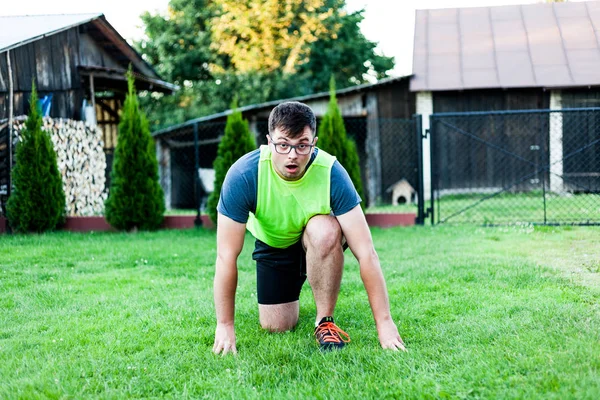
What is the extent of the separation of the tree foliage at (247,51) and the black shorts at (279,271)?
18.4 m

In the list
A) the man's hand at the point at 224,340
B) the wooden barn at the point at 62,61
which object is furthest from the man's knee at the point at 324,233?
the wooden barn at the point at 62,61

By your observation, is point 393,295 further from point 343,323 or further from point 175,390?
point 175,390

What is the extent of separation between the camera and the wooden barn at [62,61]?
12.1 meters

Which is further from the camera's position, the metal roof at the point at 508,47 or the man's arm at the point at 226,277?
the metal roof at the point at 508,47

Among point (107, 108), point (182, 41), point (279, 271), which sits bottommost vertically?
point (279, 271)

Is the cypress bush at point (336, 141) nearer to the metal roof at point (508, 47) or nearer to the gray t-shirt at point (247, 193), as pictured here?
the metal roof at point (508, 47)

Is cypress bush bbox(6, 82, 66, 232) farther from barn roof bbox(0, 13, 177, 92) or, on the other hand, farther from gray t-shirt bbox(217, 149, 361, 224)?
gray t-shirt bbox(217, 149, 361, 224)

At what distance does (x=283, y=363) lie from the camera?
3238 millimetres

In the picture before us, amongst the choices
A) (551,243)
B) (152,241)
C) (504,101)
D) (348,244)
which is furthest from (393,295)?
(504,101)

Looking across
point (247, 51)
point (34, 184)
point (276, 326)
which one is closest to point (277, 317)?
point (276, 326)

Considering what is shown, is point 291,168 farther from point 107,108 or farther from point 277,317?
point 107,108

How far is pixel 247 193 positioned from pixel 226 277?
0.46 m

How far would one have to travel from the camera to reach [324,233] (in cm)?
353

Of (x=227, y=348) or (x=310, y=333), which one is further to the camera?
(x=310, y=333)
